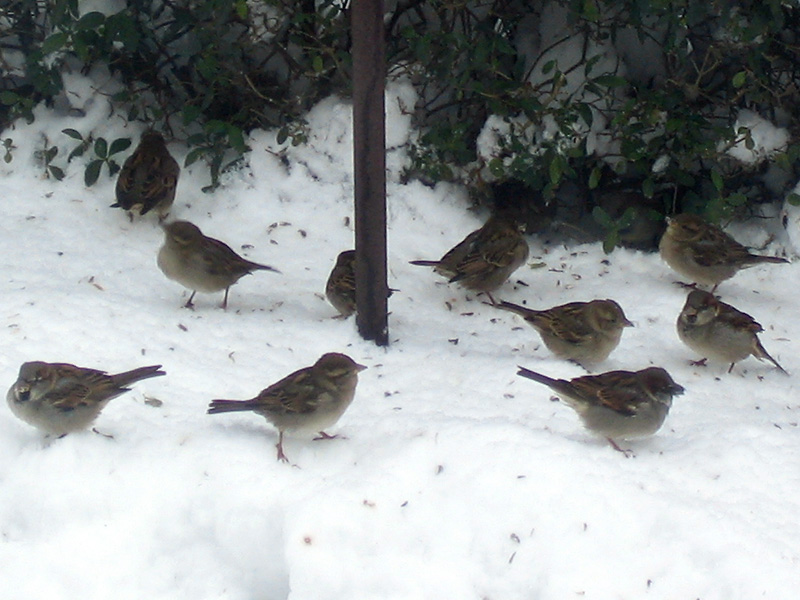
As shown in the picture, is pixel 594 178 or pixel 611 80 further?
pixel 594 178

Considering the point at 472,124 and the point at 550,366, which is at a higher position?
Result: the point at 472,124

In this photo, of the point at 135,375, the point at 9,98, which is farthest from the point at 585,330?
the point at 9,98

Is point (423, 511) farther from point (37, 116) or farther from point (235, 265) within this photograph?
point (37, 116)

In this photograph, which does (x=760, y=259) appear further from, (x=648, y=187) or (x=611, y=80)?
(x=611, y=80)

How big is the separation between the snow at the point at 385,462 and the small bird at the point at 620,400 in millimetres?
116

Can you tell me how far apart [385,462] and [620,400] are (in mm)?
1066

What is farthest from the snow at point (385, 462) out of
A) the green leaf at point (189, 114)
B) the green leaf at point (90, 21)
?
the green leaf at point (90, 21)

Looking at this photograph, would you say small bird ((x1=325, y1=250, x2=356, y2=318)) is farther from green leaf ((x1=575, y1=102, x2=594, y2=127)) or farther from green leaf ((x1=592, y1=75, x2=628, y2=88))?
green leaf ((x1=592, y1=75, x2=628, y2=88))

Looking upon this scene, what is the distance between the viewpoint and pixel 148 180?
23.0 ft

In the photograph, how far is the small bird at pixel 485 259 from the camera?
6.52 m

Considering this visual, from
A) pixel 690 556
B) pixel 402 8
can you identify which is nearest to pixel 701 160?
pixel 402 8

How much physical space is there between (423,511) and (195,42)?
4205mm

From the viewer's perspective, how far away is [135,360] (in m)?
5.38

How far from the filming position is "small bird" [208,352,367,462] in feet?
15.0
